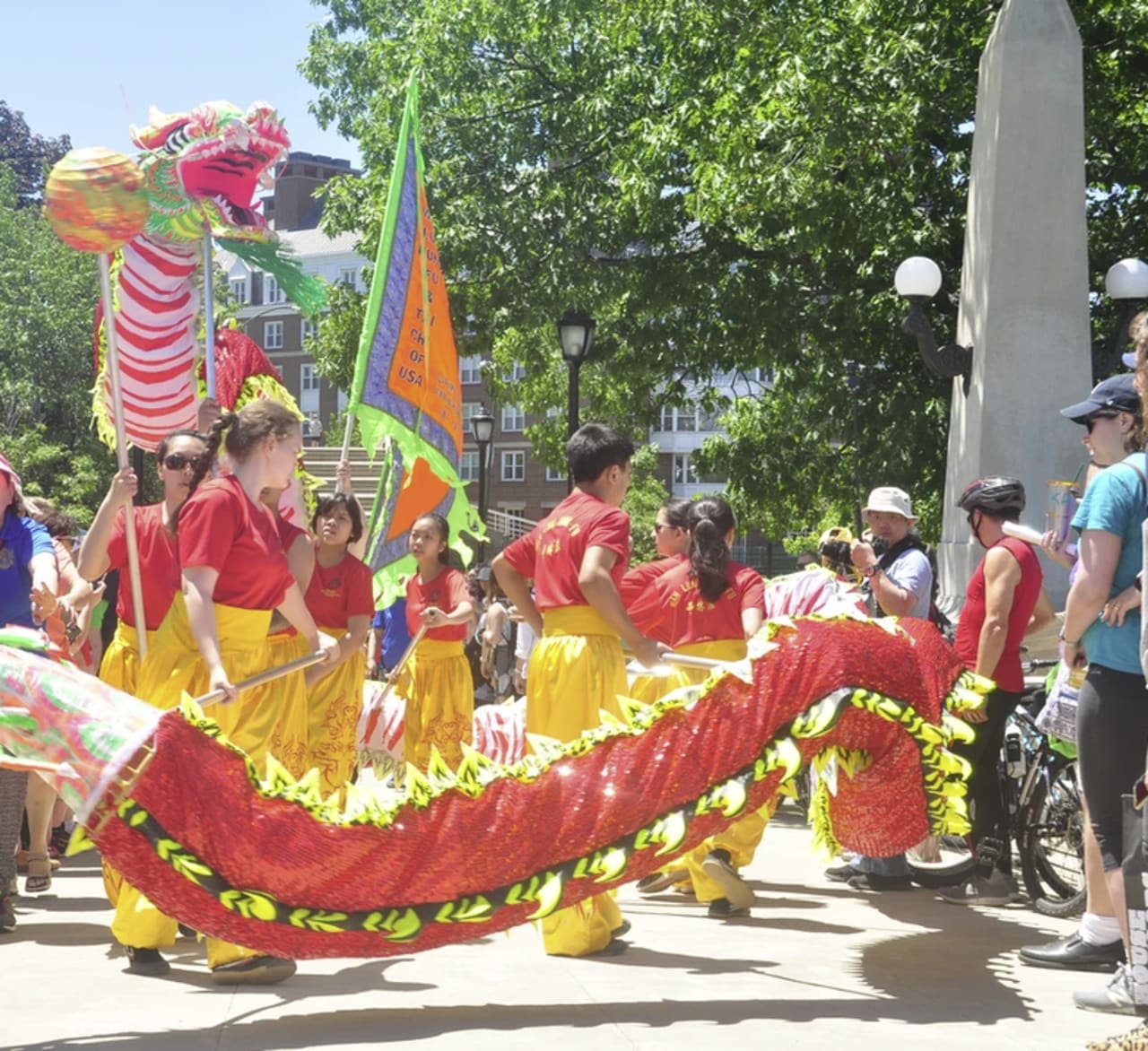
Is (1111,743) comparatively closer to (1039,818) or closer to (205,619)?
(1039,818)

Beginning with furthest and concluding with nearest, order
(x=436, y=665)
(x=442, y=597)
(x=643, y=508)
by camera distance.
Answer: (x=643, y=508)
(x=436, y=665)
(x=442, y=597)

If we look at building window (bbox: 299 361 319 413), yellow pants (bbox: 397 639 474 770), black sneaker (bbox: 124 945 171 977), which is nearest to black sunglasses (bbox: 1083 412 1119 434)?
black sneaker (bbox: 124 945 171 977)

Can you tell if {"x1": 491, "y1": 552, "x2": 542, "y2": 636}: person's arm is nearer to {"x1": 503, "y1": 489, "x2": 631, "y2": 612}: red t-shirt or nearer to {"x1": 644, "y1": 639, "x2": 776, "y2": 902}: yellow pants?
{"x1": 503, "y1": 489, "x2": 631, "y2": 612}: red t-shirt

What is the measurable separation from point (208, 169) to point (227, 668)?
5.07 m

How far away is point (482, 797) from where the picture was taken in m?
5.67

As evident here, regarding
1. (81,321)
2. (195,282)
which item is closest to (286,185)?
(81,321)

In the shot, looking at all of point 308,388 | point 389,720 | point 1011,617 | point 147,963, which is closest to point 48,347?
point 389,720

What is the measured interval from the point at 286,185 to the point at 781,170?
77.2 m

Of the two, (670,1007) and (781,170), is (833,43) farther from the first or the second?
(670,1007)

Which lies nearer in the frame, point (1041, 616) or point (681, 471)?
point (1041, 616)

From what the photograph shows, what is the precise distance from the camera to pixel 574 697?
705 centimetres

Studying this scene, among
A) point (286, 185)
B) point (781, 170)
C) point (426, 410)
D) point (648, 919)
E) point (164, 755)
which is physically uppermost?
point (286, 185)

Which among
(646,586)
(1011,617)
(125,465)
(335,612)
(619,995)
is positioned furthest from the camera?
(646,586)

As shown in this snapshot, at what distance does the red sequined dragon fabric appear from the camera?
5.33 m
